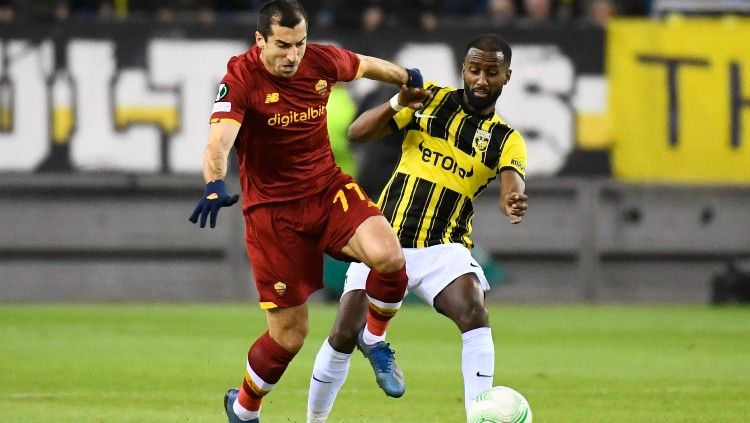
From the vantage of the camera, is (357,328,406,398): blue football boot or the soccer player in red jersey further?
(357,328,406,398): blue football boot

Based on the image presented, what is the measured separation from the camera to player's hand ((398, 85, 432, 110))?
7.90 metres

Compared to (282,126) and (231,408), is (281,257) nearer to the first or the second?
(282,126)

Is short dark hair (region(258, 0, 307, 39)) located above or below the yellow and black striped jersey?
above

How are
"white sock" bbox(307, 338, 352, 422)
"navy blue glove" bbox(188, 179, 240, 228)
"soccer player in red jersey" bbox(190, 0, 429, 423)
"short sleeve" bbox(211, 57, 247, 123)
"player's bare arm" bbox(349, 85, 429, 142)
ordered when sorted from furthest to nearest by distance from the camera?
1. "player's bare arm" bbox(349, 85, 429, 142)
2. "white sock" bbox(307, 338, 352, 422)
3. "soccer player in red jersey" bbox(190, 0, 429, 423)
4. "short sleeve" bbox(211, 57, 247, 123)
5. "navy blue glove" bbox(188, 179, 240, 228)

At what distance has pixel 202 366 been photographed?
11.2 m

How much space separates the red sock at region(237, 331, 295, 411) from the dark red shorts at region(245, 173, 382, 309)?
0.64 feet

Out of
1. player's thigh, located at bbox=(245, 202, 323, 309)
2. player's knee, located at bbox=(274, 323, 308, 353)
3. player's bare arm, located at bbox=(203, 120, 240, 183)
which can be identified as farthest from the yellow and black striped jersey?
player's bare arm, located at bbox=(203, 120, 240, 183)

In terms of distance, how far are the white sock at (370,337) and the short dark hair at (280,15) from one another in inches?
63.5

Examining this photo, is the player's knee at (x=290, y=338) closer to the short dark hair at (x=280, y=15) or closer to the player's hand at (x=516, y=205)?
the player's hand at (x=516, y=205)

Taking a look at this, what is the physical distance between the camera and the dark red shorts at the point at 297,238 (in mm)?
7461

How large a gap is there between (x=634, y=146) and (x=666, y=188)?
1.93 ft

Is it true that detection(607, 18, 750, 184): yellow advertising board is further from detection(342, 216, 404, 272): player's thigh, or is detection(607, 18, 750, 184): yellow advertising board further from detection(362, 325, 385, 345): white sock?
detection(342, 216, 404, 272): player's thigh

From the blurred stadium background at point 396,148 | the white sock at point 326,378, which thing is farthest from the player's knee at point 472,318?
the blurred stadium background at point 396,148

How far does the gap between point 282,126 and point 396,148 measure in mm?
8193
